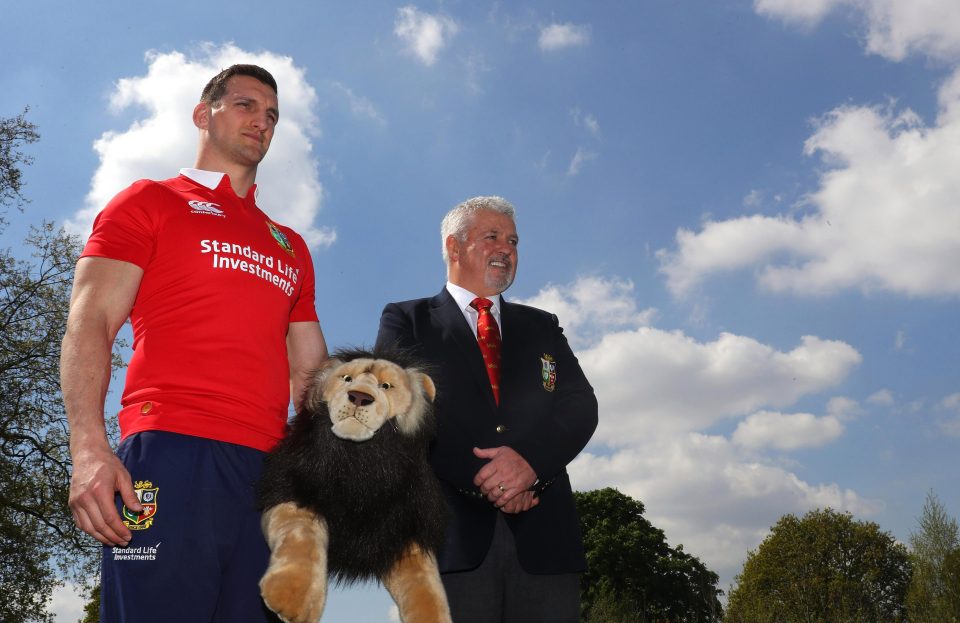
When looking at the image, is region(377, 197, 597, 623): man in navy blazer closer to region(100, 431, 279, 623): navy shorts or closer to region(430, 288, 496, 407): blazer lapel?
region(430, 288, 496, 407): blazer lapel

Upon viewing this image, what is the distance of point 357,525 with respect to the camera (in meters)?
2.95

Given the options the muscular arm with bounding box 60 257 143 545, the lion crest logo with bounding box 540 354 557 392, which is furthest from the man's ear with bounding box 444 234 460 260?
the muscular arm with bounding box 60 257 143 545

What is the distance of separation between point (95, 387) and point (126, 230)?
26.7 inches

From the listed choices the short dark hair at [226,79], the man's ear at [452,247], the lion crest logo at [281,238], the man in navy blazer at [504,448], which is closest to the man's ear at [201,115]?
the short dark hair at [226,79]

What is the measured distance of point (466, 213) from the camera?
207 inches

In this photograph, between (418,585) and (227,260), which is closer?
(418,585)

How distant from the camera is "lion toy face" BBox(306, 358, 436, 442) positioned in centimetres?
287

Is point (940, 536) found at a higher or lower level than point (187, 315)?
higher

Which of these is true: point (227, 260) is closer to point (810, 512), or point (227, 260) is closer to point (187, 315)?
point (187, 315)

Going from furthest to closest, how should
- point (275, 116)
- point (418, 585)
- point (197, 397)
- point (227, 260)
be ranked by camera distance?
1. point (275, 116)
2. point (227, 260)
3. point (197, 397)
4. point (418, 585)

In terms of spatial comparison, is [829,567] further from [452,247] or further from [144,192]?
[144,192]

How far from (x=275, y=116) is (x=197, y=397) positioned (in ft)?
5.08

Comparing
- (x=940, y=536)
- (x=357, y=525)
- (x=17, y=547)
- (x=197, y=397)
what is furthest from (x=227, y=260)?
(x=940, y=536)

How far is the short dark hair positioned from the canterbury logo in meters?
0.62
